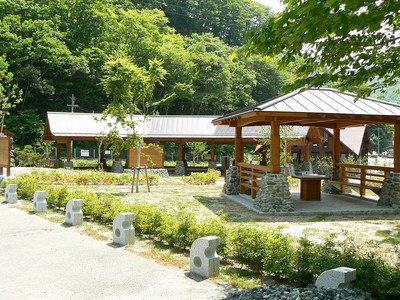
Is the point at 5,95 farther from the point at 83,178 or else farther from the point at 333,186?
the point at 333,186

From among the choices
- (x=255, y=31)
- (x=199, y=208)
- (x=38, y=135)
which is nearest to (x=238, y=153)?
(x=199, y=208)

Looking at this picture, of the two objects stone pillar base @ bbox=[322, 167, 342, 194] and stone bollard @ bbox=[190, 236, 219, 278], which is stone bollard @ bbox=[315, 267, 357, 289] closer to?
stone bollard @ bbox=[190, 236, 219, 278]

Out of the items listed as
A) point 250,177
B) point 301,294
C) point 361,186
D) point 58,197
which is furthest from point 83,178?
point 301,294

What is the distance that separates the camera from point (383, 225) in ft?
31.2

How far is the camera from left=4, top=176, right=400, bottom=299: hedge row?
449cm

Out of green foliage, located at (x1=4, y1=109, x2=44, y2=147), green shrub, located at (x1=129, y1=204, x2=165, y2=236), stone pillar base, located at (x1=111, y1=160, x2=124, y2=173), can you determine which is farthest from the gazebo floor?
green foliage, located at (x1=4, y1=109, x2=44, y2=147)

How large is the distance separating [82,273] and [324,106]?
28.8 ft

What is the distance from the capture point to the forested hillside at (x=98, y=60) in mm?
37688

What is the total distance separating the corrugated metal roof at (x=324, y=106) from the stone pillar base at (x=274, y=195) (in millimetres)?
1971

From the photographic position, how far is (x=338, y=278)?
4.30m

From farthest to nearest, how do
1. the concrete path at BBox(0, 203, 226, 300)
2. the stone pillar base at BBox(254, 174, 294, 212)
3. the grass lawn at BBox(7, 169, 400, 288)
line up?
1. the stone pillar base at BBox(254, 174, 294, 212)
2. the grass lawn at BBox(7, 169, 400, 288)
3. the concrete path at BBox(0, 203, 226, 300)

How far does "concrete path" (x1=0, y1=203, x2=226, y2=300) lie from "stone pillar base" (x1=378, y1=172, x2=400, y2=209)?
28.4ft

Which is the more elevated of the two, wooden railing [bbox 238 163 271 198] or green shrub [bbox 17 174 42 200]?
wooden railing [bbox 238 163 271 198]

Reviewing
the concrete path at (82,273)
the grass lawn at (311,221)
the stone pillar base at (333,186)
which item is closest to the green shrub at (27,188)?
the grass lawn at (311,221)
